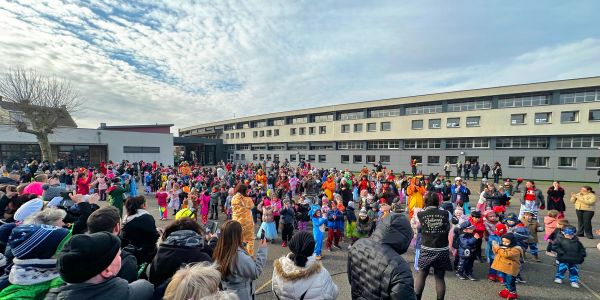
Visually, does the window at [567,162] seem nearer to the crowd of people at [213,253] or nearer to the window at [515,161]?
the window at [515,161]

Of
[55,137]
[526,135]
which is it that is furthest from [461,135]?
[55,137]

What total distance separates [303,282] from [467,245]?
15.3ft

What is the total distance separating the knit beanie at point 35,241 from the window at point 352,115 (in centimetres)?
3771

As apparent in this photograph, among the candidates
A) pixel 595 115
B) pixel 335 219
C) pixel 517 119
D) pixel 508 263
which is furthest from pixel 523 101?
pixel 335 219

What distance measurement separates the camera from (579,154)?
23.5m

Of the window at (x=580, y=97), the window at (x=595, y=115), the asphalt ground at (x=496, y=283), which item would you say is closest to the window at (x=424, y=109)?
the window at (x=580, y=97)

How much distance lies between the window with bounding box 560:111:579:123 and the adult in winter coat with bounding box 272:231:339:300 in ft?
112

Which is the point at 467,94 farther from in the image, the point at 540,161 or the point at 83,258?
the point at 83,258

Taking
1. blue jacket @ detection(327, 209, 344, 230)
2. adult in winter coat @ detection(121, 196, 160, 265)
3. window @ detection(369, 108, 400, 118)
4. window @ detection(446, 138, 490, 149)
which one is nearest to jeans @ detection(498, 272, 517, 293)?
blue jacket @ detection(327, 209, 344, 230)

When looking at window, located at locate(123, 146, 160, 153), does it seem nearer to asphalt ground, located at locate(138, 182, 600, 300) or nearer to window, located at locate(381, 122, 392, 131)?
asphalt ground, located at locate(138, 182, 600, 300)

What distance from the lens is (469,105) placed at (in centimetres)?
2923

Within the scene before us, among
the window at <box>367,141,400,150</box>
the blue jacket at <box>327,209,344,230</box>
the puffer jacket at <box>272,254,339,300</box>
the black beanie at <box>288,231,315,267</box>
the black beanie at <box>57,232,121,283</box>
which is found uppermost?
the window at <box>367,141,400,150</box>

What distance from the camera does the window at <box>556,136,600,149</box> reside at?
23058mm

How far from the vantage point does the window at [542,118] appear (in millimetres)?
24953
